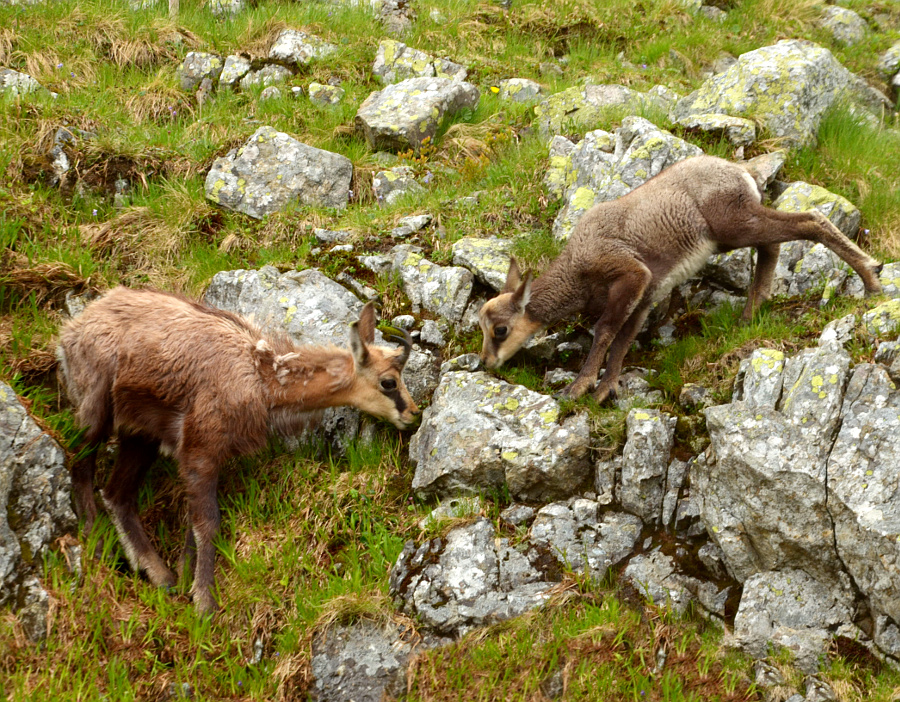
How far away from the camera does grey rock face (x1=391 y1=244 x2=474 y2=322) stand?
784 cm

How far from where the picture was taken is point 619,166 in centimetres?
862

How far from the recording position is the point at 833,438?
554 centimetres

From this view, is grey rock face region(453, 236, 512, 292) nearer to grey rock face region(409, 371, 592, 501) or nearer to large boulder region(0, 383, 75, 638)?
grey rock face region(409, 371, 592, 501)

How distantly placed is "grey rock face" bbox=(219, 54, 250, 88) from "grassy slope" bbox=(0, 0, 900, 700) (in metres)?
0.35

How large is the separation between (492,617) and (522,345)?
268cm

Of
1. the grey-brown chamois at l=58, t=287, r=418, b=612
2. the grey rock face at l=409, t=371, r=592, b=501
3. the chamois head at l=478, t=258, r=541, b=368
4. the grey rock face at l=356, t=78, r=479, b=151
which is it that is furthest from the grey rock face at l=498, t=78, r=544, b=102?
the grey rock face at l=409, t=371, r=592, b=501

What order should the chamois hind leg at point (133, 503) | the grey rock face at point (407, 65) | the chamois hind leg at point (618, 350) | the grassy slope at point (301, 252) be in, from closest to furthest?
the grassy slope at point (301, 252) < the chamois hind leg at point (133, 503) < the chamois hind leg at point (618, 350) < the grey rock face at point (407, 65)

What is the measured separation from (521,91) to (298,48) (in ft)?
10.3

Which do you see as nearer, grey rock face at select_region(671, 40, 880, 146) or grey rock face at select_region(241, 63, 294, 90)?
grey rock face at select_region(671, 40, 880, 146)

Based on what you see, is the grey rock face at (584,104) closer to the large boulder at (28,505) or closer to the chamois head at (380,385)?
the chamois head at (380,385)

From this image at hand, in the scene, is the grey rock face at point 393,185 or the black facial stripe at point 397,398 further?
the grey rock face at point 393,185

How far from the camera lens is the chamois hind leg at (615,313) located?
7184 millimetres

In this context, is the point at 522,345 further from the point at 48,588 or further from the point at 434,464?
the point at 48,588

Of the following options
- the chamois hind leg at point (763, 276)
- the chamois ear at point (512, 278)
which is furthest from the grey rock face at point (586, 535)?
the chamois hind leg at point (763, 276)
